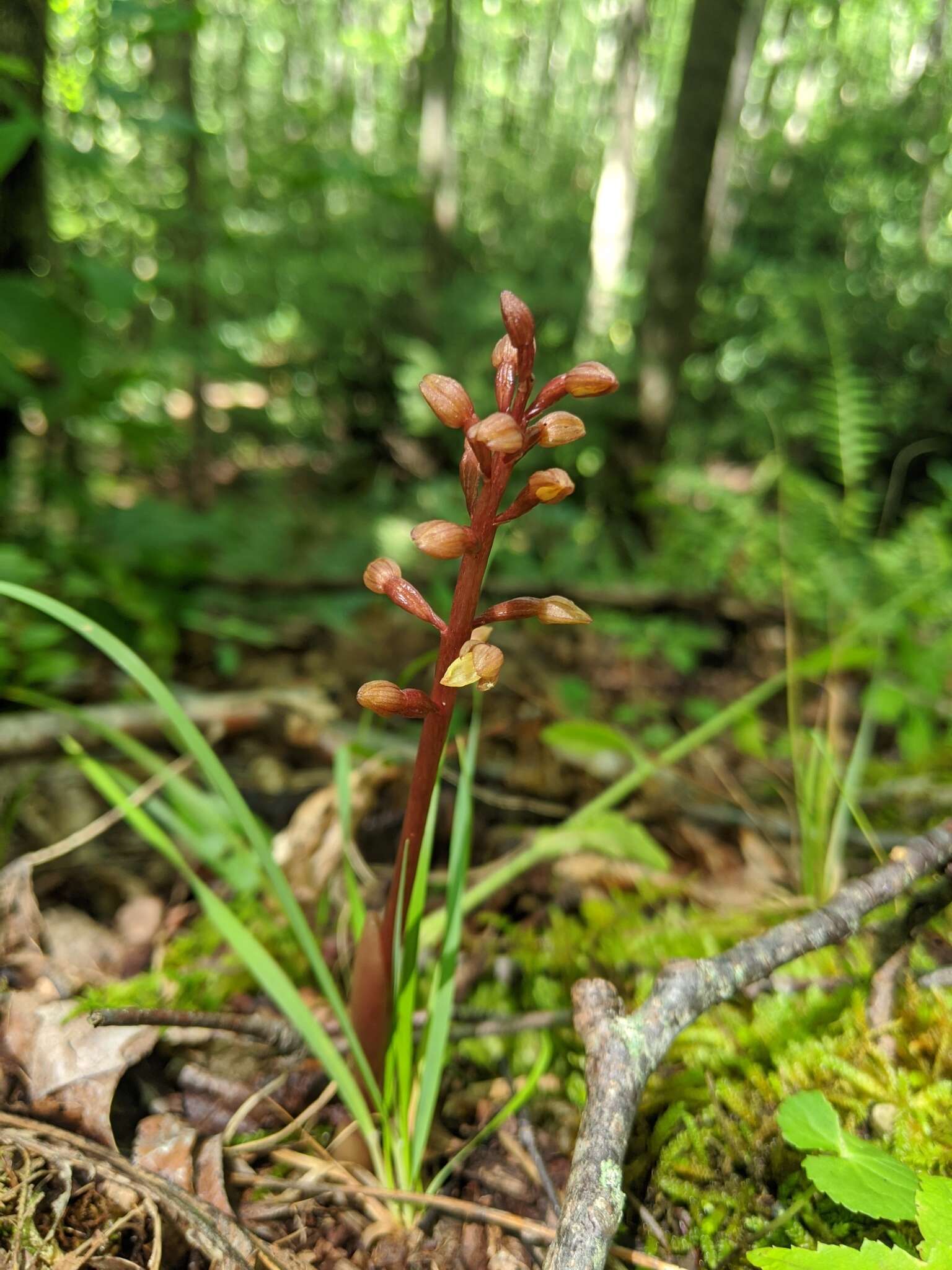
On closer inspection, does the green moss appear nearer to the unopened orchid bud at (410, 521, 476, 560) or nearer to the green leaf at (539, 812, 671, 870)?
the green leaf at (539, 812, 671, 870)

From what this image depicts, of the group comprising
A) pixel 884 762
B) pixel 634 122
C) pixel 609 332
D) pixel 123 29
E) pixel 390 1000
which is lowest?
pixel 884 762

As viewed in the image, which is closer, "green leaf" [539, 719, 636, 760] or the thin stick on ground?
the thin stick on ground

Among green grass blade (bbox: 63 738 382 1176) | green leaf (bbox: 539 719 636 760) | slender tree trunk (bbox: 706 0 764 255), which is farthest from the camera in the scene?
slender tree trunk (bbox: 706 0 764 255)

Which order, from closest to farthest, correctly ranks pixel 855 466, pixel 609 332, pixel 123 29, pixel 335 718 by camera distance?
pixel 855 466
pixel 335 718
pixel 123 29
pixel 609 332

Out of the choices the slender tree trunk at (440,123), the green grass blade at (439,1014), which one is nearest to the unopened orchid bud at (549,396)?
the green grass blade at (439,1014)

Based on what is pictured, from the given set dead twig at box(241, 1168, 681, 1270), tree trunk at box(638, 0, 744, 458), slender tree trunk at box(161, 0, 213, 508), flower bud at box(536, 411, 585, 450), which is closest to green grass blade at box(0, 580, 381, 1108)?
dead twig at box(241, 1168, 681, 1270)

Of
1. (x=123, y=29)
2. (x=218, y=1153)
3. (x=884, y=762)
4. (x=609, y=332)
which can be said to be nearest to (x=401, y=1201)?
(x=218, y=1153)

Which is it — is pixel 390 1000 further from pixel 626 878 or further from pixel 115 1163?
pixel 626 878
